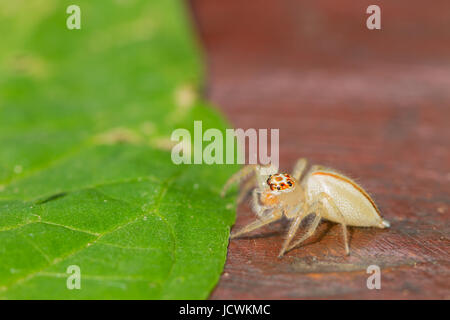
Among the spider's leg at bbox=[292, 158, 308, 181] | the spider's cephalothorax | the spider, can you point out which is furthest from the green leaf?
the spider's leg at bbox=[292, 158, 308, 181]

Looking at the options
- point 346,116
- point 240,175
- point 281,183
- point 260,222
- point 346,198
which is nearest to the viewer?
point 260,222

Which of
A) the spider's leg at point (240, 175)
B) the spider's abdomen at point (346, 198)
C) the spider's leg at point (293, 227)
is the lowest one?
the spider's leg at point (293, 227)

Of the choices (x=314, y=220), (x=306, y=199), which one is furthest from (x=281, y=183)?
(x=314, y=220)

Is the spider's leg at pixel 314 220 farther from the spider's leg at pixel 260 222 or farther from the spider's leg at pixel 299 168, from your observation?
the spider's leg at pixel 299 168

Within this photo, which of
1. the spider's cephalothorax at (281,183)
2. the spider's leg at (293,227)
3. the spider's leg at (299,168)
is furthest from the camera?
the spider's leg at (299,168)

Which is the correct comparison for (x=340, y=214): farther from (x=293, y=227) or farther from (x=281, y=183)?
(x=281, y=183)

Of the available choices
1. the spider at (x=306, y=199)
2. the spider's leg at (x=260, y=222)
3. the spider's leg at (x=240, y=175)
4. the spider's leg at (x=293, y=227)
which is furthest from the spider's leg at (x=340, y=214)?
the spider's leg at (x=240, y=175)
